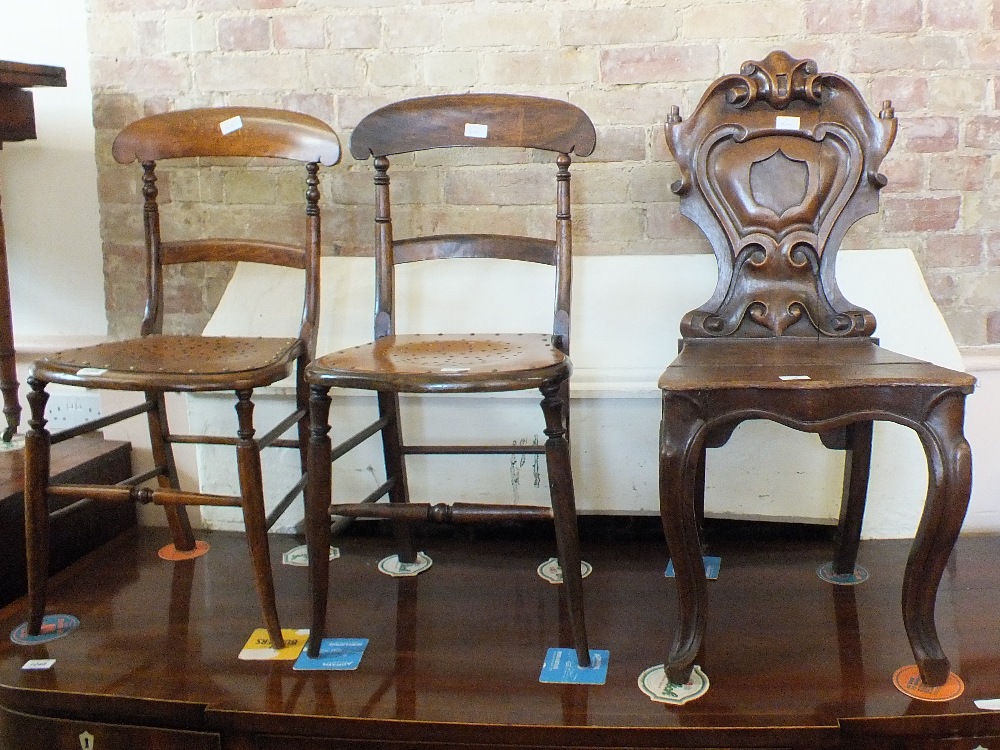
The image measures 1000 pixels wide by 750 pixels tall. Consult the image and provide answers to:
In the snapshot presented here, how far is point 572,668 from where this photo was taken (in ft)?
5.00

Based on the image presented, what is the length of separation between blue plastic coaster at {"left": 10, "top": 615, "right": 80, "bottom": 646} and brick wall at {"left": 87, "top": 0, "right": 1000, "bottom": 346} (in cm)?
100

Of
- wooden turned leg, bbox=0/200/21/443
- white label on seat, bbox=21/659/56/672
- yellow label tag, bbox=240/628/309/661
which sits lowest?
white label on seat, bbox=21/659/56/672

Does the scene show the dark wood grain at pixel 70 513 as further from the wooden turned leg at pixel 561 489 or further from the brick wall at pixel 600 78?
the wooden turned leg at pixel 561 489

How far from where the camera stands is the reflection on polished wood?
4.53 feet

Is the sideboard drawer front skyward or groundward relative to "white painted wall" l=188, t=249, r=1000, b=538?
groundward

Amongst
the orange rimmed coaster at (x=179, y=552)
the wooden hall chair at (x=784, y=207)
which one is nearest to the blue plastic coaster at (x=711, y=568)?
the wooden hall chair at (x=784, y=207)

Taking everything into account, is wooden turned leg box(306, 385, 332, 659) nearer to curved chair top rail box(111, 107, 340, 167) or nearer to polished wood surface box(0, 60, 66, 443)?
curved chair top rail box(111, 107, 340, 167)

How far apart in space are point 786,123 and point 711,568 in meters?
0.91

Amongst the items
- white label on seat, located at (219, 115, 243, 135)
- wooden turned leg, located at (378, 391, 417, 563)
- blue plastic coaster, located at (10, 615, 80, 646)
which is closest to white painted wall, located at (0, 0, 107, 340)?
white label on seat, located at (219, 115, 243, 135)

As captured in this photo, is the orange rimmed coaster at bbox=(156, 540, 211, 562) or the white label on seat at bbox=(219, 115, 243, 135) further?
the orange rimmed coaster at bbox=(156, 540, 211, 562)

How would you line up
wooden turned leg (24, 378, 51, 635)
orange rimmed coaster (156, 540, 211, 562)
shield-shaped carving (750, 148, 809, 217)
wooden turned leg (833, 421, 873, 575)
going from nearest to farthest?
1. wooden turned leg (24, 378, 51, 635)
2. wooden turned leg (833, 421, 873, 575)
3. shield-shaped carving (750, 148, 809, 217)
4. orange rimmed coaster (156, 540, 211, 562)

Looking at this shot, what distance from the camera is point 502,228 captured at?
2211 millimetres

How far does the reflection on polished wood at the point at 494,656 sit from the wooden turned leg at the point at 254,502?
113 mm

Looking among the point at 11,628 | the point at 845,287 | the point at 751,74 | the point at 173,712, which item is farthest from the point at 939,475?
the point at 11,628
